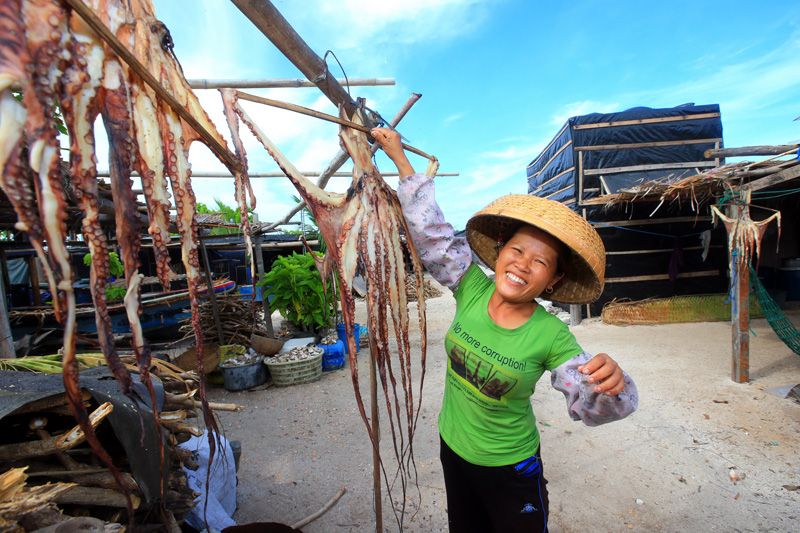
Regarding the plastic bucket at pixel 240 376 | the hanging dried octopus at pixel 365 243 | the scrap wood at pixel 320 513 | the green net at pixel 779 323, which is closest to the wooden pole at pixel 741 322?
the green net at pixel 779 323

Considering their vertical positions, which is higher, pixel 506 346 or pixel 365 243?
pixel 365 243

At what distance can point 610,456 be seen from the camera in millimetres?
3895

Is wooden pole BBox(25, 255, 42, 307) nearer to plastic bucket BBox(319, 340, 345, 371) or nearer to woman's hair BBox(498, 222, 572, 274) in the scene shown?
plastic bucket BBox(319, 340, 345, 371)

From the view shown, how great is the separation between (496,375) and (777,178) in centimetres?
631

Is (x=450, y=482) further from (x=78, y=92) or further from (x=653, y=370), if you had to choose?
(x=653, y=370)

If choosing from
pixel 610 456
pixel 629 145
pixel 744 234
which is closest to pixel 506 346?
pixel 610 456

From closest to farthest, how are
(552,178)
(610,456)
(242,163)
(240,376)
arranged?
1. (242,163)
2. (610,456)
3. (240,376)
4. (552,178)

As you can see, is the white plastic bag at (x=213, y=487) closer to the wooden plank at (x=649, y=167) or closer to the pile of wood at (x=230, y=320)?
the pile of wood at (x=230, y=320)

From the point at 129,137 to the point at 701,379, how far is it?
24.7 feet

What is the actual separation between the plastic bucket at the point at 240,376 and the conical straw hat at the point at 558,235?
5287mm

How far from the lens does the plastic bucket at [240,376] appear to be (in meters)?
6.06

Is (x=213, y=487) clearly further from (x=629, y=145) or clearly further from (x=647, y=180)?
(x=629, y=145)

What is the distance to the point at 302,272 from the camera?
737cm

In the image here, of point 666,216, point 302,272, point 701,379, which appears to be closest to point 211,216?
point 302,272
